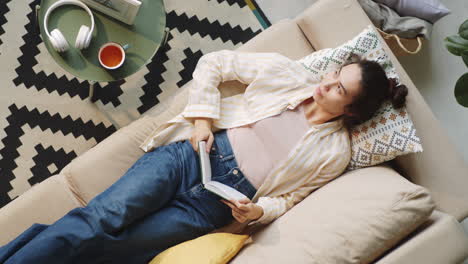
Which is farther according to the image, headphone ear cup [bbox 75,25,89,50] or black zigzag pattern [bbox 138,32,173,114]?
black zigzag pattern [bbox 138,32,173,114]

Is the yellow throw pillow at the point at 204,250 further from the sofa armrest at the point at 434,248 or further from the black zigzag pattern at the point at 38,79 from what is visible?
the black zigzag pattern at the point at 38,79

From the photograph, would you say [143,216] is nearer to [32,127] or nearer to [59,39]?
[59,39]

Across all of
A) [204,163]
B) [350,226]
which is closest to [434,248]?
[350,226]

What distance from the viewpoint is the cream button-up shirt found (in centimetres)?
150

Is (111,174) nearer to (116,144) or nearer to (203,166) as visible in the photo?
(116,144)

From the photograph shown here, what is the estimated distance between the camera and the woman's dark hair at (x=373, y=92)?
142cm

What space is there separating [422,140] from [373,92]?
0.29 meters

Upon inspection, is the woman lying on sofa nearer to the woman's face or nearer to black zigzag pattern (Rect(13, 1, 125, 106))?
the woman's face

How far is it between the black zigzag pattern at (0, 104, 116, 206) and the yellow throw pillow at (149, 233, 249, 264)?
2.69ft

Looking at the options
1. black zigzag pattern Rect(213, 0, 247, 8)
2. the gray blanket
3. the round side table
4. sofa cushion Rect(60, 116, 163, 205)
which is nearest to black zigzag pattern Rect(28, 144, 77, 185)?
sofa cushion Rect(60, 116, 163, 205)

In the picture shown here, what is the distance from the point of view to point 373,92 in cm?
143

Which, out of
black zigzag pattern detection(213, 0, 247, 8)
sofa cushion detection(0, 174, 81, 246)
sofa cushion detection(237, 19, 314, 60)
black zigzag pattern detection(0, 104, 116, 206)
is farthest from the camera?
black zigzag pattern detection(213, 0, 247, 8)

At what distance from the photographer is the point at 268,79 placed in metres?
1.54

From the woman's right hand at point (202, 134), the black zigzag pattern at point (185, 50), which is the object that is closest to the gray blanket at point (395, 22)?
the black zigzag pattern at point (185, 50)
